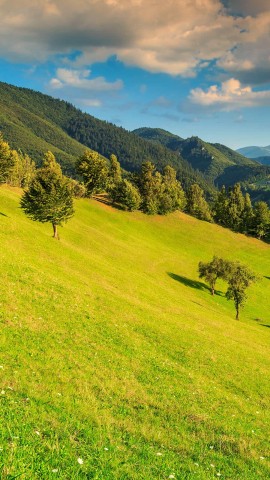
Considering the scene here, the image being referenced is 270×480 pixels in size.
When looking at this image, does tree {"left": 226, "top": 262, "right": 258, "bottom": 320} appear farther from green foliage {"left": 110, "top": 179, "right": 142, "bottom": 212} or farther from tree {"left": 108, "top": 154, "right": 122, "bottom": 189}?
tree {"left": 108, "top": 154, "right": 122, "bottom": 189}

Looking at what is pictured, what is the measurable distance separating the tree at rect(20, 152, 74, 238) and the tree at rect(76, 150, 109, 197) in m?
65.3

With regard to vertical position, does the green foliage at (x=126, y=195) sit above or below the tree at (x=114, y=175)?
below

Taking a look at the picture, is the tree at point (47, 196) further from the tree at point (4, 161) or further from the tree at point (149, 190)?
the tree at point (149, 190)

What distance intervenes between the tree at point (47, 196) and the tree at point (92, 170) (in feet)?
214

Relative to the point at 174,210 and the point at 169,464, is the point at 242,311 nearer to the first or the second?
the point at 169,464

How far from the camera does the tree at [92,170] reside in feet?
414

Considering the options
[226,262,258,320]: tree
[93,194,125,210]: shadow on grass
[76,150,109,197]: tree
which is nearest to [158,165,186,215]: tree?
[93,194,125,210]: shadow on grass

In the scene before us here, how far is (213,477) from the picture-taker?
12008 millimetres

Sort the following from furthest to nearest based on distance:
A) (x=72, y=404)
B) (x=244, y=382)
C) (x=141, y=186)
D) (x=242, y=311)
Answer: (x=141, y=186) < (x=242, y=311) < (x=244, y=382) < (x=72, y=404)

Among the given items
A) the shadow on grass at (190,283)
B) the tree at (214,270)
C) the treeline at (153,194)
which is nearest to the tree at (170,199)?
the treeline at (153,194)

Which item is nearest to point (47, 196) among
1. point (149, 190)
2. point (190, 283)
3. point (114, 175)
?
point (190, 283)

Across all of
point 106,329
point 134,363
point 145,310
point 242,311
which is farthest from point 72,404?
point 242,311

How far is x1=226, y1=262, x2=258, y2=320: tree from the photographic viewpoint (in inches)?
2670

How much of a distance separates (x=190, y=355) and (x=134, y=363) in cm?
736
